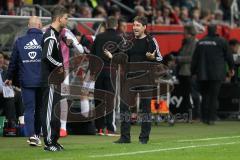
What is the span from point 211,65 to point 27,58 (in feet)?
24.7

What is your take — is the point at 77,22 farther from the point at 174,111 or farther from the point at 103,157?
the point at 103,157

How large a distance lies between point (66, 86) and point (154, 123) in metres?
4.52

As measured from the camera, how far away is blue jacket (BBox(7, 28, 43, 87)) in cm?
1566

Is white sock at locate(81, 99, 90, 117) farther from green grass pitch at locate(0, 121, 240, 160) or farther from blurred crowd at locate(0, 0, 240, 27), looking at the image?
blurred crowd at locate(0, 0, 240, 27)

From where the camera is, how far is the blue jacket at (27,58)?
616 inches

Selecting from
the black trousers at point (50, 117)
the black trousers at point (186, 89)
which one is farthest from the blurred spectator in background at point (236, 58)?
the black trousers at point (50, 117)

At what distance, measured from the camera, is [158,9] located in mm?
28047

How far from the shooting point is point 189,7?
30516mm

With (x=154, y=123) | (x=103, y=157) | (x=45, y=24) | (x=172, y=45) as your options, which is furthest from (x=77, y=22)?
(x=103, y=157)

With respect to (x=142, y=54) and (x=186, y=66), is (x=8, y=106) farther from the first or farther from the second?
(x=186, y=66)

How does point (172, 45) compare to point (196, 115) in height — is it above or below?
above

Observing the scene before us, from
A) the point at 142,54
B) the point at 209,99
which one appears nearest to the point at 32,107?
the point at 142,54

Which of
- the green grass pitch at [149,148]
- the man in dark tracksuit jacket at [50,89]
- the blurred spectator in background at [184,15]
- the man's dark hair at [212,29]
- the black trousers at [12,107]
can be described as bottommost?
the green grass pitch at [149,148]

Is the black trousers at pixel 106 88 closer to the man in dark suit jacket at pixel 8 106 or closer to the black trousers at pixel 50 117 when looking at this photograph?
the man in dark suit jacket at pixel 8 106
